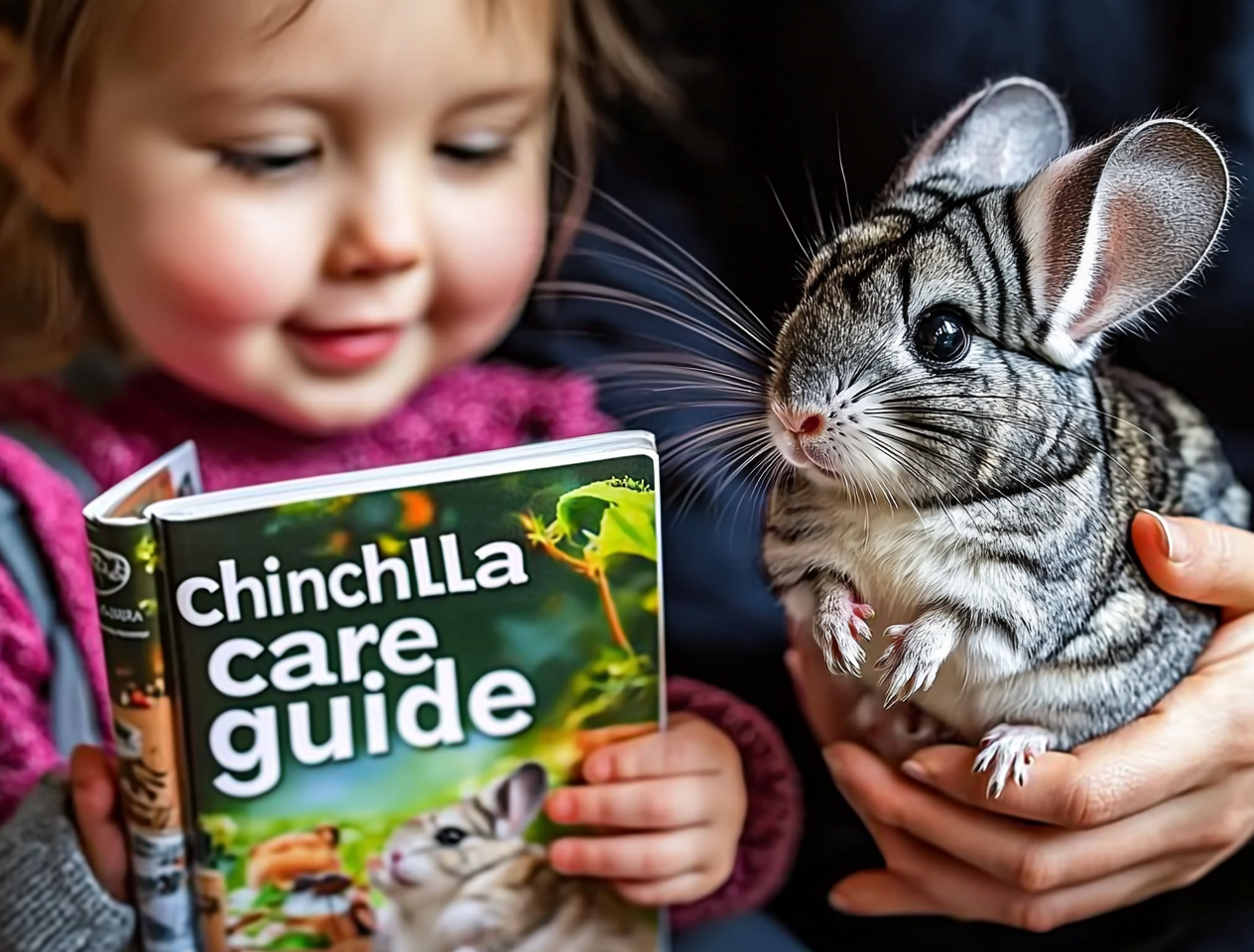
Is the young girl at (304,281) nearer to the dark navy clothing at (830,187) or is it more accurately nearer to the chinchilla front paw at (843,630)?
the dark navy clothing at (830,187)

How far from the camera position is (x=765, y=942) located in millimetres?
643

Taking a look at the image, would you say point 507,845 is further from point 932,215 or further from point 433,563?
point 932,215

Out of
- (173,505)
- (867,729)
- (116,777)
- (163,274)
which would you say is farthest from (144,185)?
(867,729)

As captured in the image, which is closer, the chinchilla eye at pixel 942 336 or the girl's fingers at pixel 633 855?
the chinchilla eye at pixel 942 336

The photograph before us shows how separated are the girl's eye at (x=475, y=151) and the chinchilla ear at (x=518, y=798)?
0.86 feet

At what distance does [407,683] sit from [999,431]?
0.85ft

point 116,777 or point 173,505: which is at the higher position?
point 173,505

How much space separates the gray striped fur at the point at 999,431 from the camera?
0.46 m

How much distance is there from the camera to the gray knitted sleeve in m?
0.59

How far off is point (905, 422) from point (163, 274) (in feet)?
1.10

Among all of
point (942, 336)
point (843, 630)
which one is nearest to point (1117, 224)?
point (942, 336)

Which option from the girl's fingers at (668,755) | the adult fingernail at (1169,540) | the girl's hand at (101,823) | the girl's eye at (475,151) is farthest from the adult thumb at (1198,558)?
the girl's hand at (101,823)

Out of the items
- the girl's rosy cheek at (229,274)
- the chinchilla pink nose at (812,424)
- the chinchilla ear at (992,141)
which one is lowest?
the chinchilla pink nose at (812,424)

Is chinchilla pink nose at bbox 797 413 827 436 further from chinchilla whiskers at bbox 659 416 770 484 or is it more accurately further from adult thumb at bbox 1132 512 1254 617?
adult thumb at bbox 1132 512 1254 617
